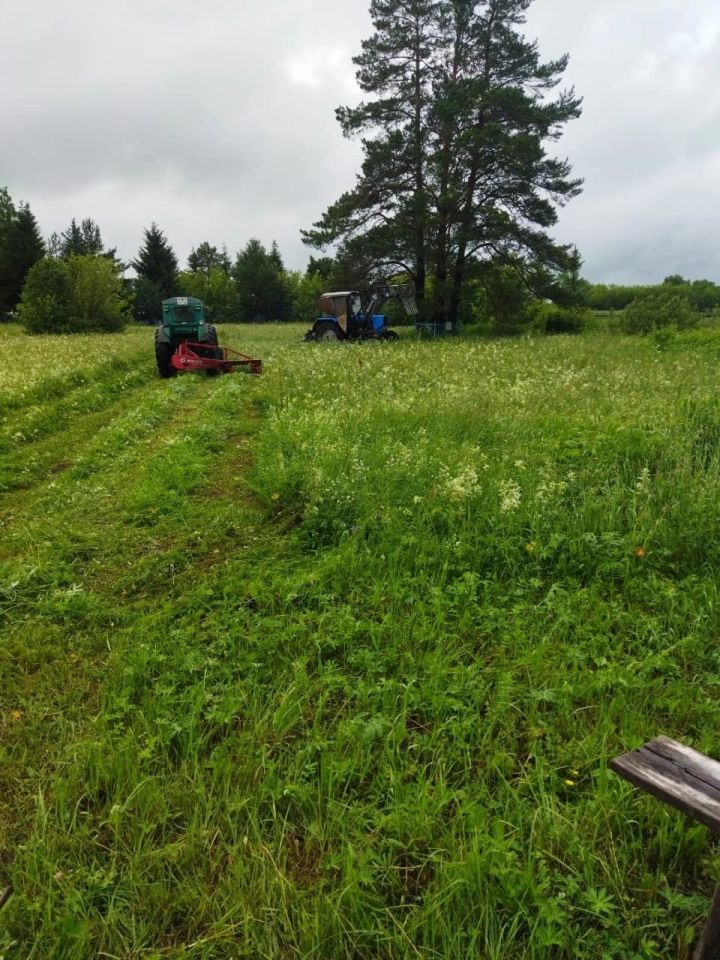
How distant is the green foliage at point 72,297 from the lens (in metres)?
33.3

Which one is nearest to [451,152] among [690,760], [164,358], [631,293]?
[164,358]

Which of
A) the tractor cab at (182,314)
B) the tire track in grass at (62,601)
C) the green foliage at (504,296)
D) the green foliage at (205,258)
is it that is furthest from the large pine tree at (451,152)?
the green foliage at (205,258)

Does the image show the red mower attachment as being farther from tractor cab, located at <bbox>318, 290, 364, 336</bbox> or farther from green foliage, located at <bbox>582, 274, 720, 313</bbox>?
green foliage, located at <bbox>582, 274, 720, 313</bbox>

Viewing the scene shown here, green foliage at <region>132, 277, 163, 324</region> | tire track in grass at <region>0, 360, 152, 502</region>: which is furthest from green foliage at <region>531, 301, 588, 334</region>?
green foliage at <region>132, 277, 163, 324</region>

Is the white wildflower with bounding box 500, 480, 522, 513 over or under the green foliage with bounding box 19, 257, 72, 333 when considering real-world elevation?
under

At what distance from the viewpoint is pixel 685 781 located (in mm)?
1740

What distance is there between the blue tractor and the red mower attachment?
1079 cm

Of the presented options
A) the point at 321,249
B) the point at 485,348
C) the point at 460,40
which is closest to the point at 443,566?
the point at 485,348

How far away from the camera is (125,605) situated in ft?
13.1

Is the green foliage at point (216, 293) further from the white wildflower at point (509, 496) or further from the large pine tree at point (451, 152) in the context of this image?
the white wildflower at point (509, 496)

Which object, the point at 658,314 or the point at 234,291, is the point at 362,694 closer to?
the point at 658,314

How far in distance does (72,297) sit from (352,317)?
21.1 metres

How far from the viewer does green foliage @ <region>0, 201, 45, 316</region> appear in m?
42.4

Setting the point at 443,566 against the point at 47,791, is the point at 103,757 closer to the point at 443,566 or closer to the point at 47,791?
the point at 47,791
